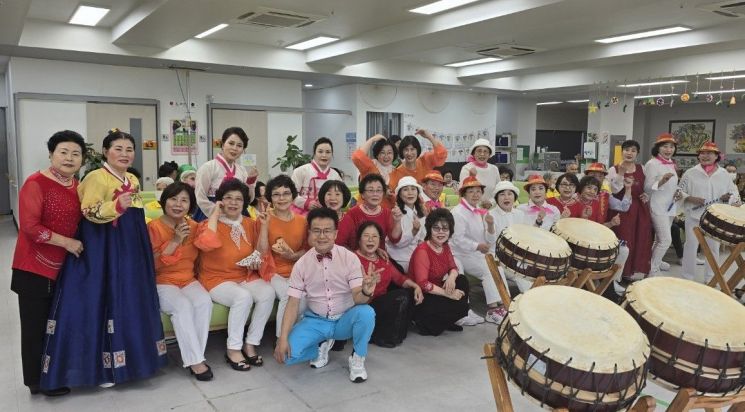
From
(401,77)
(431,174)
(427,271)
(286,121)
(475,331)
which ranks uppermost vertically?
(401,77)

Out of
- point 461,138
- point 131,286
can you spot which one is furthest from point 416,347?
point 461,138

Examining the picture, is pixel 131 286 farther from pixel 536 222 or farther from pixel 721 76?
pixel 721 76

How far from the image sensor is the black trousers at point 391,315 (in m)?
3.92

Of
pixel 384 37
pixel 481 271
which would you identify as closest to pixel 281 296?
pixel 481 271

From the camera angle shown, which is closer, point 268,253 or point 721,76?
point 268,253

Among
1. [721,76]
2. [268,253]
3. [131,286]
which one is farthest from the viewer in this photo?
[721,76]

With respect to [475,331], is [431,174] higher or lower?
higher

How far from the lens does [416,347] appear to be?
4.05 meters

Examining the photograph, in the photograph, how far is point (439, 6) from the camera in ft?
21.4

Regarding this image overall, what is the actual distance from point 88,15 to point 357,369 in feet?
19.5

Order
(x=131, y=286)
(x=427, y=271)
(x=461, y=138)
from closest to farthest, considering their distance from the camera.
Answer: (x=131, y=286) < (x=427, y=271) < (x=461, y=138)

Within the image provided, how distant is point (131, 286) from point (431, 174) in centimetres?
275

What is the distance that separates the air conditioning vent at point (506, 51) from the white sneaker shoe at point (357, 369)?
6513 millimetres

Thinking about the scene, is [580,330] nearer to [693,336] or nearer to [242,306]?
[693,336]
